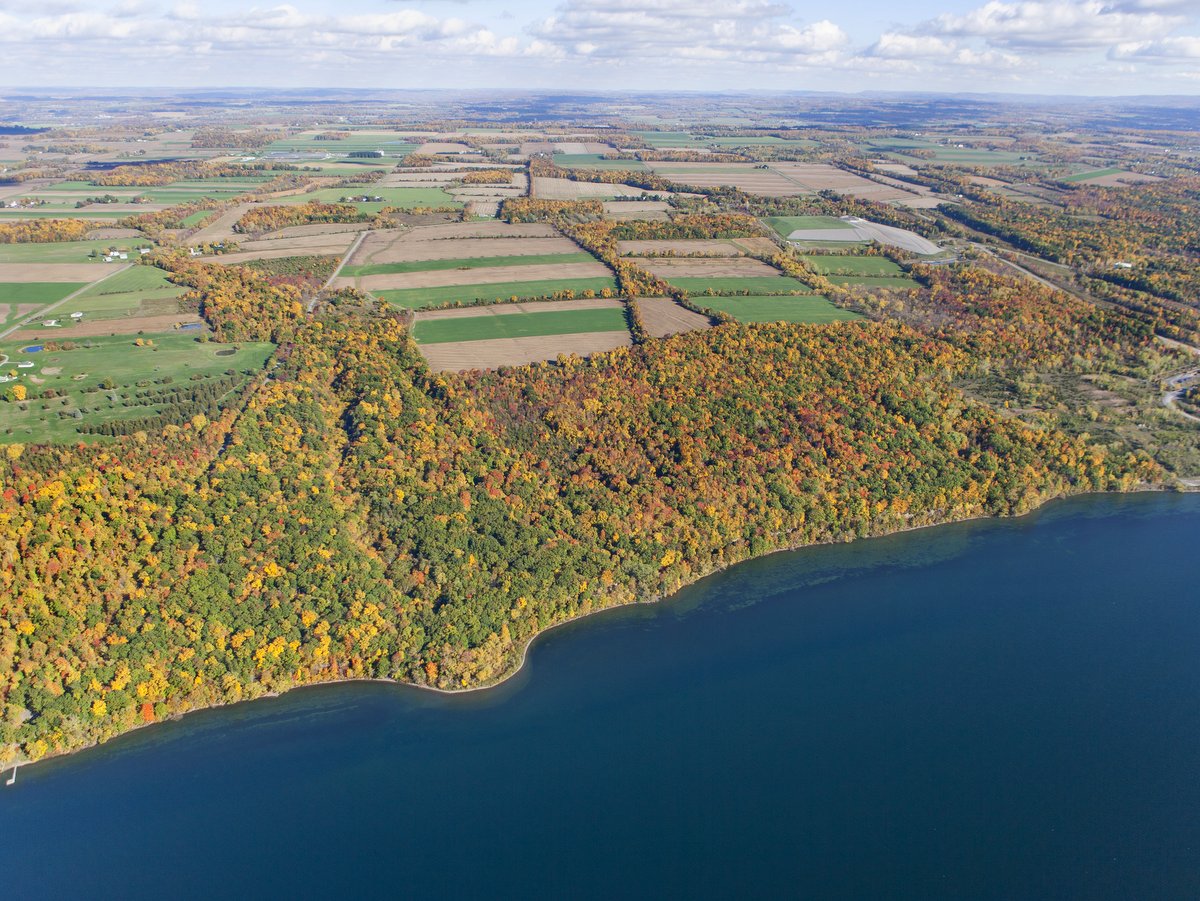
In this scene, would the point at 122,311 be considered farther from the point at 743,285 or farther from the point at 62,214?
the point at 743,285

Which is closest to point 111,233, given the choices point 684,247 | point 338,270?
point 338,270

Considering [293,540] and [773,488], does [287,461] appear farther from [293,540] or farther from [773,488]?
[773,488]

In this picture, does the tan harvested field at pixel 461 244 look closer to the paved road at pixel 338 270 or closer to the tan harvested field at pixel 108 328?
the paved road at pixel 338 270

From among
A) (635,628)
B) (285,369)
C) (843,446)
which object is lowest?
(635,628)

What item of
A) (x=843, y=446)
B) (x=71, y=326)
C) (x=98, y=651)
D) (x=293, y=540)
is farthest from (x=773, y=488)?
(x=71, y=326)

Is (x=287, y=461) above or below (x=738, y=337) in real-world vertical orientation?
below

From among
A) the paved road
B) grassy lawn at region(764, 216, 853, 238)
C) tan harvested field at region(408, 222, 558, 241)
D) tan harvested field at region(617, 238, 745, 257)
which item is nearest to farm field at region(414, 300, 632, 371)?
the paved road

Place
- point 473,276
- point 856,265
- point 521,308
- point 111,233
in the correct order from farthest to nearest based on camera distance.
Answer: point 111,233
point 856,265
point 473,276
point 521,308
